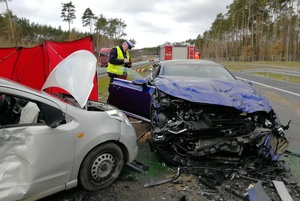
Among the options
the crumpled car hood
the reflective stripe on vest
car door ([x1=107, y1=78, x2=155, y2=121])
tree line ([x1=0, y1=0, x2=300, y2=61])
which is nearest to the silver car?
the crumpled car hood

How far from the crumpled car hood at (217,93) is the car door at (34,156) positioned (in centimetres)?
184

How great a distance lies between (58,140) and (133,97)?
2533mm

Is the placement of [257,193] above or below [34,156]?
below

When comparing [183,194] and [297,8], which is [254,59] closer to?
[297,8]

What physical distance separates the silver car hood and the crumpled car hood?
1.30 metres

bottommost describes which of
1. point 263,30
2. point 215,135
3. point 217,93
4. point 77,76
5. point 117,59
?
point 215,135

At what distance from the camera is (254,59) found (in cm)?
6059

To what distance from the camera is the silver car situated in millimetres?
2482

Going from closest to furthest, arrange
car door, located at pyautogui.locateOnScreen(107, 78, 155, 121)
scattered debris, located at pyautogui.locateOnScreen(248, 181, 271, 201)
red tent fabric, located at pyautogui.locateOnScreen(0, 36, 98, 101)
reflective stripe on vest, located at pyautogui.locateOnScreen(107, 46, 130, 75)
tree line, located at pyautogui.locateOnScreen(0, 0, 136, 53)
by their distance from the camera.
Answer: scattered debris, located at pyautogui.locateOnScreen(248, 181, 271, 201) → car door, located at pyautogui.locateOnScreen(107, 78, 155, 121) → red tent fabric, located at pyautogui.locateOnScreen(0, 36, 98, 101) → reflective stripe on vest, located at pyautogui.locateOnScreen(107, 46, 130, 75) → tree line, located at pyautogui.locateOnScreen(0, 0, 136, 53)

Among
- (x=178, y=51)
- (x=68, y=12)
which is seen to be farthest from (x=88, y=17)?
(x=178, y=51)

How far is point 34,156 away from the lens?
254cm

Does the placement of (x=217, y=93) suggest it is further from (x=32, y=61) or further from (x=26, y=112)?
(x=32, y=61)

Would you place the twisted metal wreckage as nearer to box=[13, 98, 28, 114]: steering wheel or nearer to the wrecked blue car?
the wrecked blue car

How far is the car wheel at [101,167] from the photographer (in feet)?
10.1
